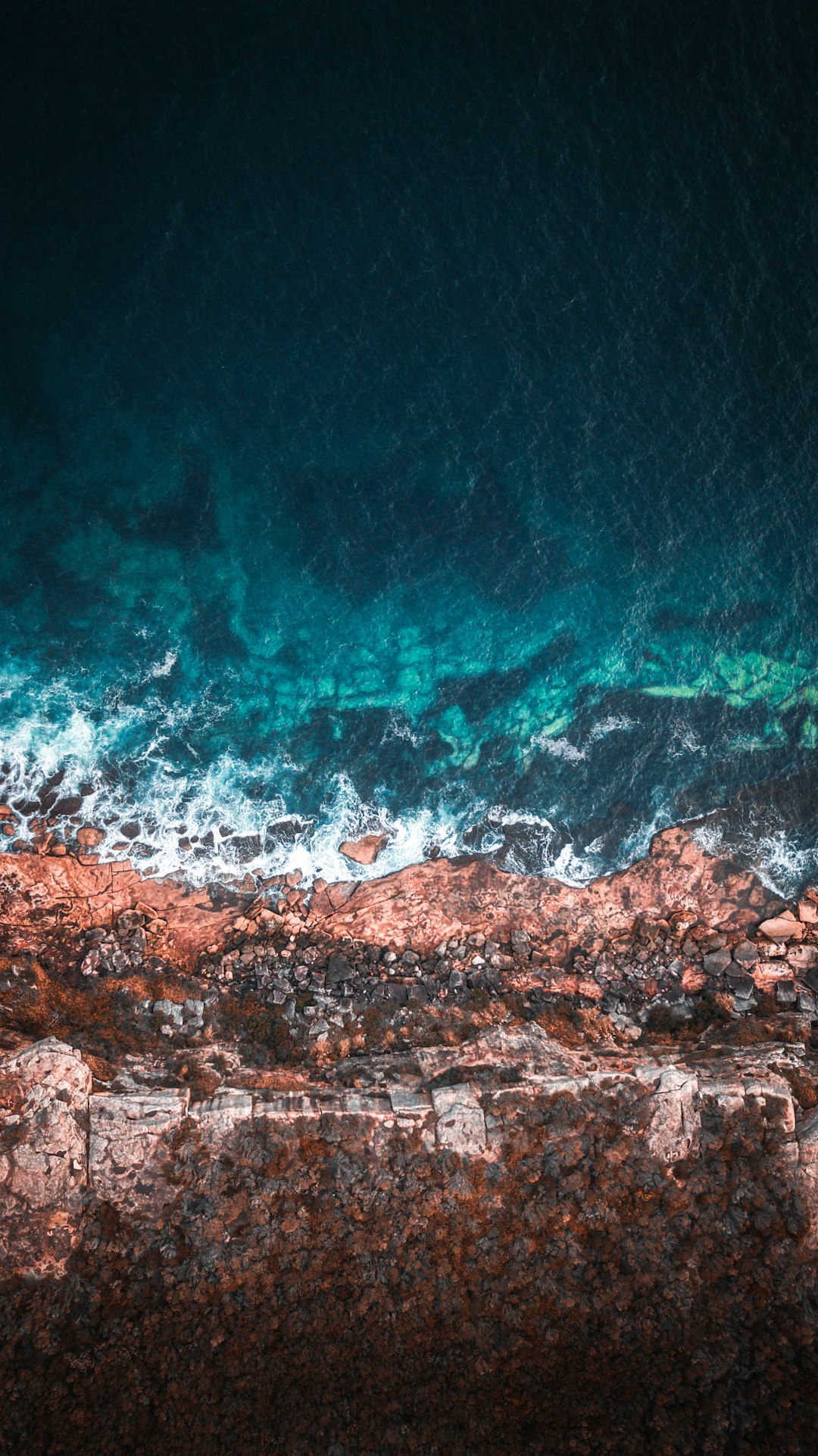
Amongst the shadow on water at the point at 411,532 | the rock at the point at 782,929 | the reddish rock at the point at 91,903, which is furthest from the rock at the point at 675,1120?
the shadow on water at the point at 411,532

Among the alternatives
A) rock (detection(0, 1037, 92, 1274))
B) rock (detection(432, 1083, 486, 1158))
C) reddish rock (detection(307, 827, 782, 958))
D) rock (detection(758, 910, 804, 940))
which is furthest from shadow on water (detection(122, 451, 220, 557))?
rock (detection(758, 910, 804, 940))

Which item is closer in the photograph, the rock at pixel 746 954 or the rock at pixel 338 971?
the rock at pixel 338 971

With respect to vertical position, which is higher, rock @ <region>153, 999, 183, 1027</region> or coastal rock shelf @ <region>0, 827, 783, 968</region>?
coastal rock shelf @ <region>0, 827, 783, 968</region>

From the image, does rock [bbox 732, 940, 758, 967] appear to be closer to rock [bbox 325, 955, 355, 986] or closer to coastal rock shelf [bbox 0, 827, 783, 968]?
coastal rock shelf [bbox 0, 827, 783, 968]

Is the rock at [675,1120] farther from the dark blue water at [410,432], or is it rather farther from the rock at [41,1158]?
the rock at [41,1158]

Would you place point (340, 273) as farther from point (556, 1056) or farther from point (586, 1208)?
point (586, 1208)

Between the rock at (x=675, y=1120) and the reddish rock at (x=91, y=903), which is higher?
the reddish rock at (x=91, y=903)

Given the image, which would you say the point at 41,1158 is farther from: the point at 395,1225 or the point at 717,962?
the point at 717,962
